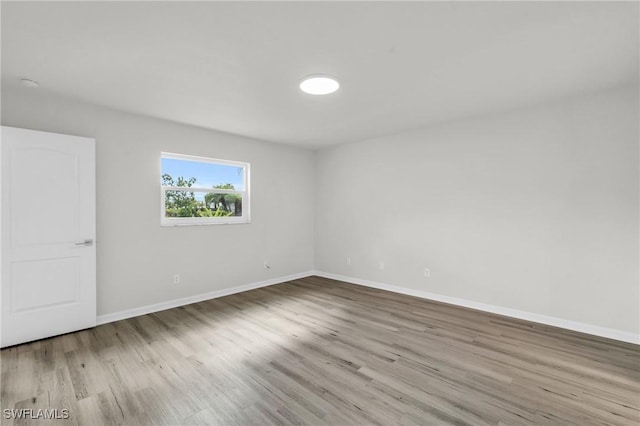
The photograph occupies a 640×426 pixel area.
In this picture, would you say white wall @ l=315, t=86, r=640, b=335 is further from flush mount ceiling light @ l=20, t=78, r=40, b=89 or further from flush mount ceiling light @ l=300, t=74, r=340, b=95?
flush mount ceiling light @ l=20, t=78, r=40, b=89

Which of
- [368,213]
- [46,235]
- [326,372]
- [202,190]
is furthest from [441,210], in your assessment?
[46,235]

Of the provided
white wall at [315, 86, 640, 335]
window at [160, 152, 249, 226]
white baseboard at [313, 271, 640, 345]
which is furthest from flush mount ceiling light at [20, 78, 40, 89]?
white baseboard at [313, 271, 640, 345]

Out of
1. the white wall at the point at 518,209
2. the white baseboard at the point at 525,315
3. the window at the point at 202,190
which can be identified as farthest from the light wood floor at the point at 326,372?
the window at the point at 202,190

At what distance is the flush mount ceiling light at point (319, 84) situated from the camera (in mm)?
2553

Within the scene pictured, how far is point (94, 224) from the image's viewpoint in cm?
310

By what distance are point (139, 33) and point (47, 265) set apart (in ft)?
8.20

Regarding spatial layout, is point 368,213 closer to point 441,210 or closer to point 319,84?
point 441,210

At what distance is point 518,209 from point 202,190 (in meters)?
4.28

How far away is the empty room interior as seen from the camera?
1.84 m

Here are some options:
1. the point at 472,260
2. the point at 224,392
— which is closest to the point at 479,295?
the point at 472,260

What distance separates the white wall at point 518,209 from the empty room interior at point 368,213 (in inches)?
0.9

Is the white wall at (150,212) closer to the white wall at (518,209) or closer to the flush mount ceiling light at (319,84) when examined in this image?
the white wall at (518,209)

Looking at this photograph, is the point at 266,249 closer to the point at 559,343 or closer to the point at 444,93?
the point at 444,93

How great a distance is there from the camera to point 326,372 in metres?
2.23
